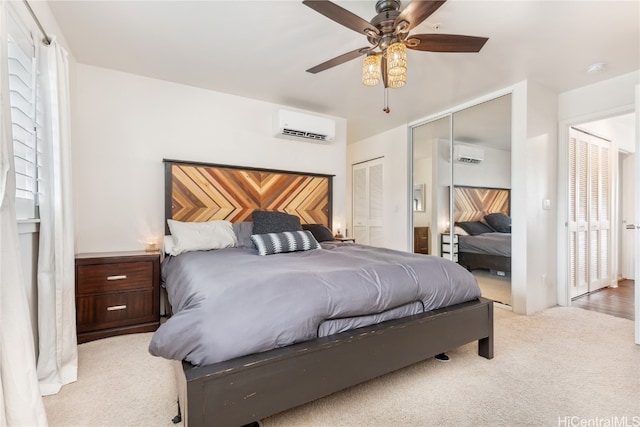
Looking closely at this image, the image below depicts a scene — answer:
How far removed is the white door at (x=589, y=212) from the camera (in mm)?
3748

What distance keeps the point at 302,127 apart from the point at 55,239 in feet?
8.98

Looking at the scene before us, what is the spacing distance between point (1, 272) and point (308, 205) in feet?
10.2

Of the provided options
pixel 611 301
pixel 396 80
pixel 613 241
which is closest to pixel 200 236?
pixel 396 80

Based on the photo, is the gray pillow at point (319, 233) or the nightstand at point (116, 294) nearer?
the nightstand at point (116, 294)

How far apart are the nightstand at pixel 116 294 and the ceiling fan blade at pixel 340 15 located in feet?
7.99

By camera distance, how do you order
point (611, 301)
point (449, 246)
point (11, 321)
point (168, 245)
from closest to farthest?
point (11, 321)
point (168, 245)
point (611, 301)
point (449, 246)

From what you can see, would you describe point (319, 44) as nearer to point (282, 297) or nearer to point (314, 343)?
point (282, 297)

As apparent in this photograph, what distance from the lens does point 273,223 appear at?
322 cm

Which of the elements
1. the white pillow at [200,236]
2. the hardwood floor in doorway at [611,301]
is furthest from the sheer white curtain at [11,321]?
the hardwood floor in doorway at [611,301]

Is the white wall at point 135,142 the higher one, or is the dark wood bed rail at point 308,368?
the white wall at point 135,142

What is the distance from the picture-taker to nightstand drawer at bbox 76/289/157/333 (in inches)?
98.1

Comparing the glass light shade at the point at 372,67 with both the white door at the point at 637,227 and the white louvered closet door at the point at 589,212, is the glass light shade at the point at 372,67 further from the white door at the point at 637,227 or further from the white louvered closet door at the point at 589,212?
the white louvered closet door at the point at 589,212

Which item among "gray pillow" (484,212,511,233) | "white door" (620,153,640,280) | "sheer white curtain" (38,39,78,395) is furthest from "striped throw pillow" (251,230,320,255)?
"white door" (620,153,640,280)

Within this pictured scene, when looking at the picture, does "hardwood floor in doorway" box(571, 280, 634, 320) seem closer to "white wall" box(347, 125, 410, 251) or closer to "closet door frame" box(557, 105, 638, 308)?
"closet door frame" box(557, 105, 638, 308)
